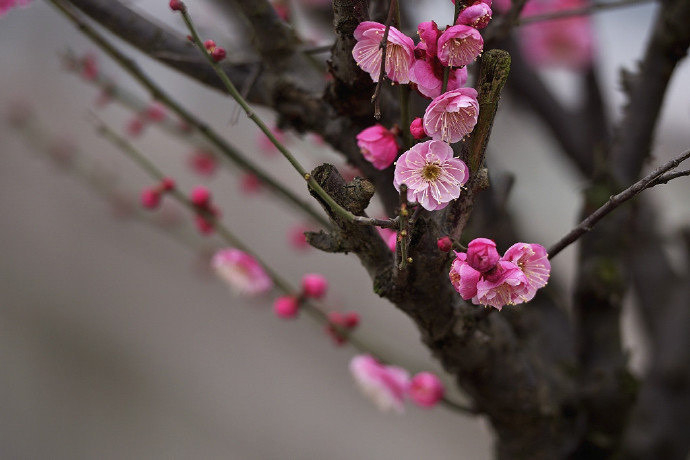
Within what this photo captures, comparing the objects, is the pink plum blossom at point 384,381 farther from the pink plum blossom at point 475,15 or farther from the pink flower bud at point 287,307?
the pink plum blossom at point 475,15

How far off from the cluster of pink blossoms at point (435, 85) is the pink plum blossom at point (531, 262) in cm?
5

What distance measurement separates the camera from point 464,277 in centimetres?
34

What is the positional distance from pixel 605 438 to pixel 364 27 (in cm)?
61

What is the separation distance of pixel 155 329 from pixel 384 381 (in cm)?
150

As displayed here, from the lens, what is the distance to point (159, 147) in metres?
2.12

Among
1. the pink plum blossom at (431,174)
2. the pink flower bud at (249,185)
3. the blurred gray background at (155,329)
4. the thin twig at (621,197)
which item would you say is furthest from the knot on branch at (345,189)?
the blurred gray background at (155,329)

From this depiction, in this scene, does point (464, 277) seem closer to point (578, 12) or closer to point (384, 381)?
point (384, 381)

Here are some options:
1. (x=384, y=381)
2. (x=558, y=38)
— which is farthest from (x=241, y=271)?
(x=558, y=38)

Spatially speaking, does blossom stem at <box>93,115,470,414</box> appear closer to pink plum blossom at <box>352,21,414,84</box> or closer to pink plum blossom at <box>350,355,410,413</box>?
pink plum blossom at <box>350,355,410,413</box>

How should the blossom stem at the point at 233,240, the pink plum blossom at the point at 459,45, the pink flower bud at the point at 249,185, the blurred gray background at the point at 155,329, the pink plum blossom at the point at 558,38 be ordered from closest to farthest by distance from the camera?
the pink plum blossom at the point at 459,45, the blossom stem at the point at 233,240, the pink flower bud at the point at 249,185, the pink plum blossom at the point at 558,38, the blurred gray background at the point at 155,329

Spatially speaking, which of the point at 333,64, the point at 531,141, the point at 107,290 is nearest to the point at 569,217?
the point at 531,141

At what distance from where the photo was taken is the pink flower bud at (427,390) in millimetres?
636

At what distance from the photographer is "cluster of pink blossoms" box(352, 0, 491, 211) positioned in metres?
0.34

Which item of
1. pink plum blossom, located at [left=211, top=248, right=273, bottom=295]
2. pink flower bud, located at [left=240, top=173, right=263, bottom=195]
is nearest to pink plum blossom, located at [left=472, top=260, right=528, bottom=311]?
pink plum blossom, located at [left=211, top=248, right=273, bottom=295]
